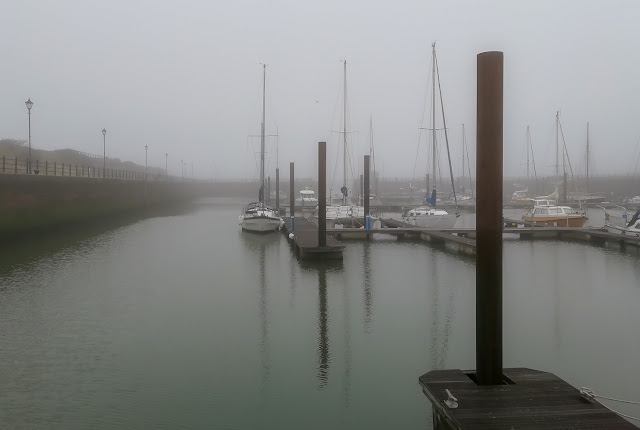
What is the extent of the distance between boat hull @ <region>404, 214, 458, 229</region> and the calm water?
10.5m

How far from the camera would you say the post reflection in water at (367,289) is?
11.2 metres

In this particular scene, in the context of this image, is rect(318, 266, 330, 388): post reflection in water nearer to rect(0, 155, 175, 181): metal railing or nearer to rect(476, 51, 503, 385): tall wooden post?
rect(476, 51, 503, 385): tall wooden post

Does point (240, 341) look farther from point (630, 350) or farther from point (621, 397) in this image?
point (630, 350)

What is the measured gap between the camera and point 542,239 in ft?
88.2

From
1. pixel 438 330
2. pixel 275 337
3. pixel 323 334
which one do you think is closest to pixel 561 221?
pixel 438 330

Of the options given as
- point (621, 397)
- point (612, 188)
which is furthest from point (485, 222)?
point (612, 188)

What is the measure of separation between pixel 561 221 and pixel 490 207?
28.6m

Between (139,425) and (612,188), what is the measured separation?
98.5 meters

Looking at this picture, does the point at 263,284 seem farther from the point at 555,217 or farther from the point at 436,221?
the point at 555,217

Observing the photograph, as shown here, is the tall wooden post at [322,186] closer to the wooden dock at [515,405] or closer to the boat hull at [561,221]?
the wooden dock at [515,405]

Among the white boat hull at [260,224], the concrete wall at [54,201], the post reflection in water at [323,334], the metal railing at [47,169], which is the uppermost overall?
the metal railing at [47,169]

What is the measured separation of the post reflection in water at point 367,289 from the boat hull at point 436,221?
8318 millimetres

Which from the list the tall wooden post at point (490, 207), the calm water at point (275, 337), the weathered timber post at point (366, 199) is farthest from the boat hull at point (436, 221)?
the tall wooden post at point (490, 207)

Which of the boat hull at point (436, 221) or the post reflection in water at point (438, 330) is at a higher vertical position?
the boat hull at point (436, 221)
